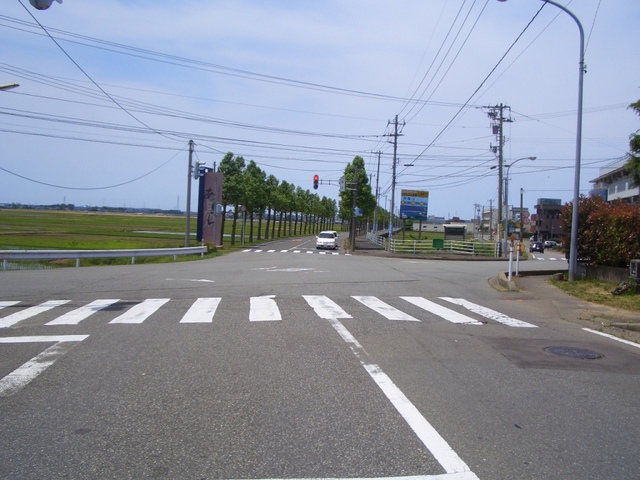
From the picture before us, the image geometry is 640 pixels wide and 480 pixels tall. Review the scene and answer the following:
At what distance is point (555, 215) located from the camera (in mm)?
105750

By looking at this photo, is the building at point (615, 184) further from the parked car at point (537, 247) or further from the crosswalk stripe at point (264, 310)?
the crosswalk stripe at point (264, 310)

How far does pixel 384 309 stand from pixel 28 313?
7.62m

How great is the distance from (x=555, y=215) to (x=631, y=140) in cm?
9066

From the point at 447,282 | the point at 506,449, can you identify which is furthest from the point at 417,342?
the point at 447,282

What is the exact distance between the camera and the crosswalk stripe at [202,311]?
10.9m

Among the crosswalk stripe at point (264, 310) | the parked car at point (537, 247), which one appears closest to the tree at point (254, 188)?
the parked car at point (537, 247)

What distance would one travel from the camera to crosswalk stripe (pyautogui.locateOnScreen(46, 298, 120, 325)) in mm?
10539

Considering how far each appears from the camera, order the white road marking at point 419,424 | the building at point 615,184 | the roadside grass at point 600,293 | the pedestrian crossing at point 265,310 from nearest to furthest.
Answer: the white road marking at point 419,424 → the pedestrian crossing at point 265,310 → the roadside grass at point 600,293 → the building at point 615,184

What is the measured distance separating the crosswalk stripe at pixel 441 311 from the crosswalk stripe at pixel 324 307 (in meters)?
2.15

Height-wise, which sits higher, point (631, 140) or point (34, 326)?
point (631, 140)

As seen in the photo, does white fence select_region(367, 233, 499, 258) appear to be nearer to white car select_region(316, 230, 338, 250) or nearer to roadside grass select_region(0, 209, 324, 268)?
white car select_region(316, 230, 338, 250)

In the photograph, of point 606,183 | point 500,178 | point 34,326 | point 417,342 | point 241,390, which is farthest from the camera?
point 606,183

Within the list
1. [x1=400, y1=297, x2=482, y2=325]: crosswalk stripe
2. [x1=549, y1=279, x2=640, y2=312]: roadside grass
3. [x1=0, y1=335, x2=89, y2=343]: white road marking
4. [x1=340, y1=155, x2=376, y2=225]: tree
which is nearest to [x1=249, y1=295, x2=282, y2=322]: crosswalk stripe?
[x1=0, y1=335, x2=89, y2=343]: white road marking

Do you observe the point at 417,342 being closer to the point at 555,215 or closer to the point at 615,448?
the point at 615,448
